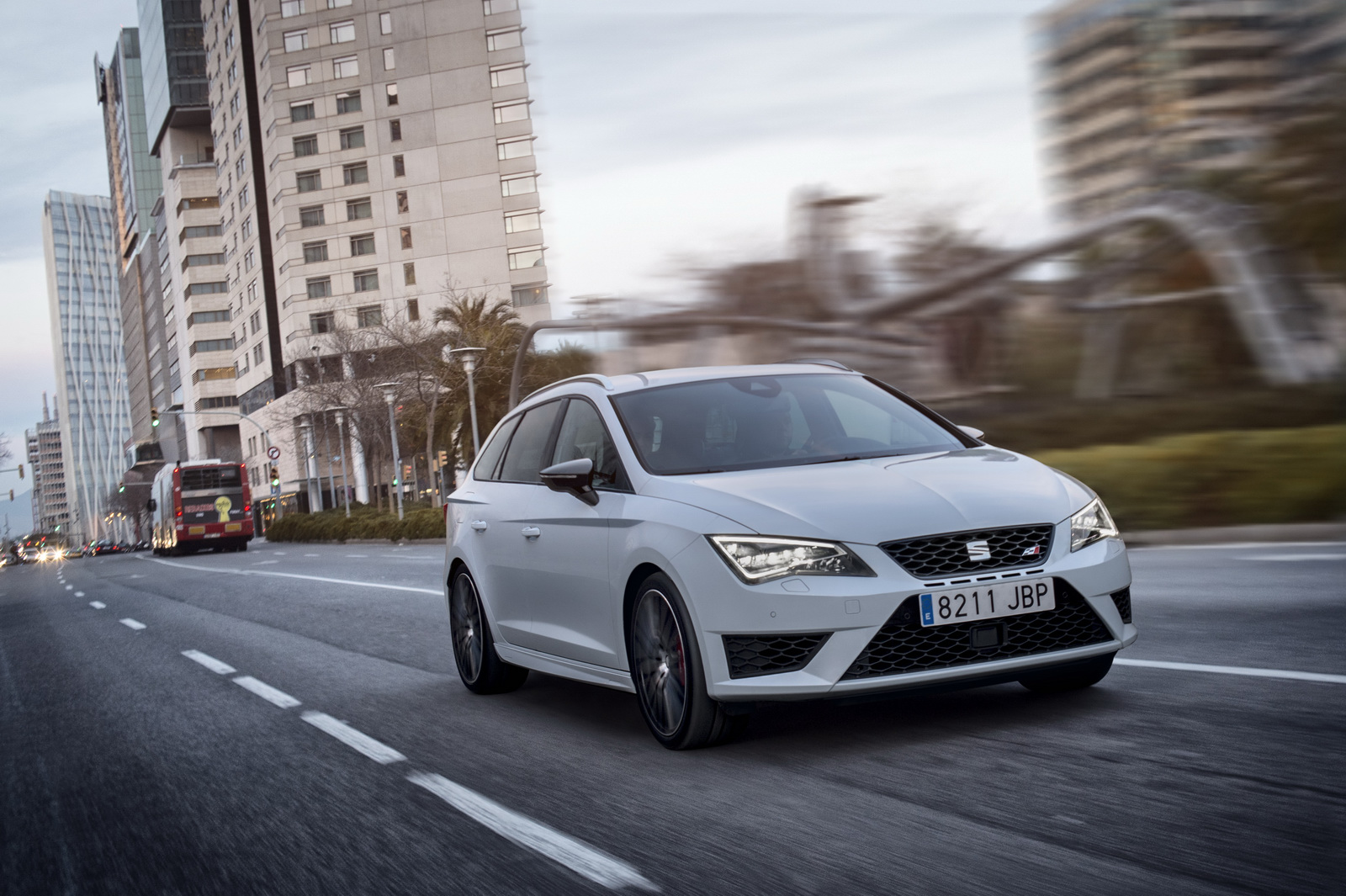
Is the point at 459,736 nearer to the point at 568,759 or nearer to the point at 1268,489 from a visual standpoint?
the point at 568,759

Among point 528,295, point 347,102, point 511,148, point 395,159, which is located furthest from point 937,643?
point 347,102

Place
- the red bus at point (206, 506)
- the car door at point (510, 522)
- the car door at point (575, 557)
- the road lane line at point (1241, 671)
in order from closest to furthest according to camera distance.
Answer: the road lane line at point (1241, 671), the car door at point (575, 557), the car door at point (510, 522), the red bus at point (206, 506)

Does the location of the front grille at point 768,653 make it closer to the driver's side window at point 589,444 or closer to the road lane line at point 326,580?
the driver's side window at point 589,444

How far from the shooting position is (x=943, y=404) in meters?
24.2

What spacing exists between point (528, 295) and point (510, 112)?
11.8 metres

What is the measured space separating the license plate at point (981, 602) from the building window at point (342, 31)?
307 ft

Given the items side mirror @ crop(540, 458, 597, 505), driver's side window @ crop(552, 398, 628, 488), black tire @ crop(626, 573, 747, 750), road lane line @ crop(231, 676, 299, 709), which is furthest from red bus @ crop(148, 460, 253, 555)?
black tire @ crop(626, 573, 747, 750)

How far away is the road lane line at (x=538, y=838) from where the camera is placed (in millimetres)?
3952

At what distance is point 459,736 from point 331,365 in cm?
5781

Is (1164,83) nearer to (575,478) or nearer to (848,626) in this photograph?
(575,478)

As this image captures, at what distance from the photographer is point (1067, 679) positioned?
5.96 m

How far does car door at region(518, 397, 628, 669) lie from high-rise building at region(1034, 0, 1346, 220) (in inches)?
683

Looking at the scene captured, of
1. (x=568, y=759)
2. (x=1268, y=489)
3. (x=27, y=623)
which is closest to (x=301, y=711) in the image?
(x=568, y=759)

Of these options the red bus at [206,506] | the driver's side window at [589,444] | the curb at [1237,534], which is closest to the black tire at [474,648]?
the driver's side window at [589,444]
